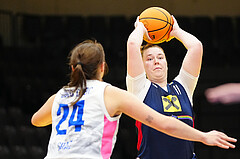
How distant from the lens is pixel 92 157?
2.52 meters

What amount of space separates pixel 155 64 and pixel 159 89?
209 mm

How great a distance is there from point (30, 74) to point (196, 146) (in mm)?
3444

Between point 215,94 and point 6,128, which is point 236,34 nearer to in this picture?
point 6,128

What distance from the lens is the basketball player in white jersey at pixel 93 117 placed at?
2.53 metres

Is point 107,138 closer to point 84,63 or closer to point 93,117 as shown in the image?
point 93,117

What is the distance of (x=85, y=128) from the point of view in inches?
100

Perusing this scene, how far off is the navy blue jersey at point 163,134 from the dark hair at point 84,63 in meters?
0.84

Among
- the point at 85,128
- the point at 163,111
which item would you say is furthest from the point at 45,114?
the point at 163,111

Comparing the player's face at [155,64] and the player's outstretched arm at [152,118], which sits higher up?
the player's face at [155,64]

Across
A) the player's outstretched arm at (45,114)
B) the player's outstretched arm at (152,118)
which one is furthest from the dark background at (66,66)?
the player's outstretched arm at (152,118)

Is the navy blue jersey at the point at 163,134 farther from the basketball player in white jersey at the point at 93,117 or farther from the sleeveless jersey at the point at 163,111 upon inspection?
the basketball player in white jersey at the point at 93,117

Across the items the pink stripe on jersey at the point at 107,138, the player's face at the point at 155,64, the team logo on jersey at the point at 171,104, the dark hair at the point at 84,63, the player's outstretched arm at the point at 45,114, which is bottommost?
the pink stripe on jersey at the point at 107,138

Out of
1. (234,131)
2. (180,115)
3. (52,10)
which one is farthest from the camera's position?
(52,10)

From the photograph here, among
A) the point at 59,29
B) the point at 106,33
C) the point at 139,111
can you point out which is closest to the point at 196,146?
the point at 106,33
